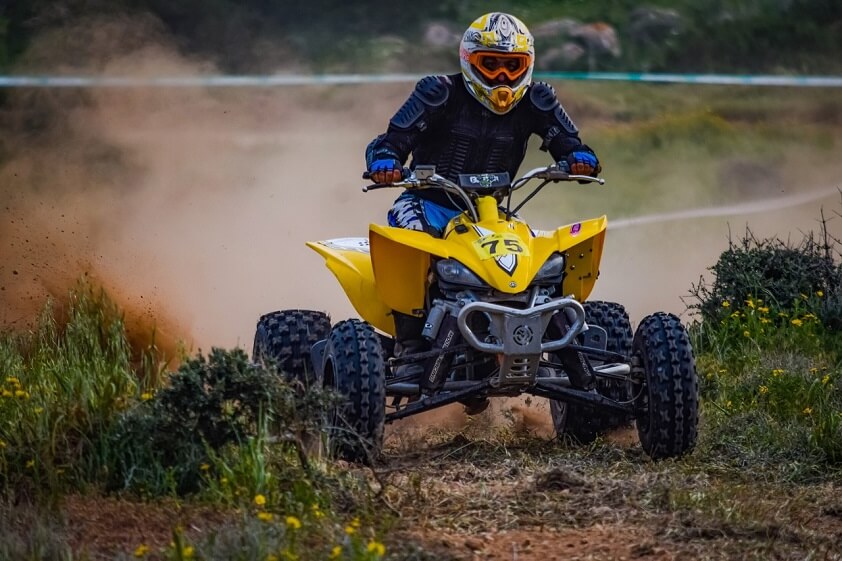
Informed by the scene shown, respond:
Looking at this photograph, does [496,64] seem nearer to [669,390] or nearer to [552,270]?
[552,270]

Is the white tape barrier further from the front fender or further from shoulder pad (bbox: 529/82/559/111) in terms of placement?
shoulder pad (bbox: 529/82/559/111)

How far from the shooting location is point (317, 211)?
51.4 ft

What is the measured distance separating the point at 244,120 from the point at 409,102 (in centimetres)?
755

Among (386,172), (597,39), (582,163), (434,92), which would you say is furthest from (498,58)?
(597,39)

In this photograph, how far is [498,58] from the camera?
8578 millimetres

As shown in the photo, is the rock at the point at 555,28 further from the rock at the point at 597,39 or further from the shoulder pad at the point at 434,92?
the shoulder pad at the point at 434,92

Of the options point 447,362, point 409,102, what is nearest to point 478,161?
point 409,102

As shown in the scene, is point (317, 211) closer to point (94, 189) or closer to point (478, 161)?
point (94, 189)

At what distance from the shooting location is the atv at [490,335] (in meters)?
7.77

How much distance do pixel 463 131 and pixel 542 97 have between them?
19.6 inches

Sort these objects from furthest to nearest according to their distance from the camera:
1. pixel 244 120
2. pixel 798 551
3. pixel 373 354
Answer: pixel 244 120
pixel 373 354
pixel 798 551

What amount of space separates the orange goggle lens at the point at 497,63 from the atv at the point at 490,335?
550 mm

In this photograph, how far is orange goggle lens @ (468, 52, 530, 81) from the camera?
857 centimetres

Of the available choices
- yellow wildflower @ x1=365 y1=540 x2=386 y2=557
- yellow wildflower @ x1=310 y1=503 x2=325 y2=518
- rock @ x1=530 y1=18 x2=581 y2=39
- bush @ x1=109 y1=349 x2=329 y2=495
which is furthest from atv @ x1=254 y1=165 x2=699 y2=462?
rock @ x1=530 y1=18 x2=581 y2=39
